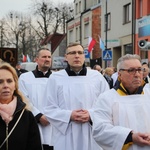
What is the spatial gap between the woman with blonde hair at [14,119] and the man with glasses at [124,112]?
77 centimetres

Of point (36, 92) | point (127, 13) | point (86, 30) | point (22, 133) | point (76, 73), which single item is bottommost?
point (22, 133)

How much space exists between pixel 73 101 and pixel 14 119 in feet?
6.69

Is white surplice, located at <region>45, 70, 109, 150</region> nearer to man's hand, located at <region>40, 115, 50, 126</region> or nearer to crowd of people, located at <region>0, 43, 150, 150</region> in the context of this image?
crowd of people, located at <region>0, 43, 150, 150</region>

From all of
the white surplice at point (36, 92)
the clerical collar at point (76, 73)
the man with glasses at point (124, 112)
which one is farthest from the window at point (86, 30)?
the man with glasses at point (124, 112)

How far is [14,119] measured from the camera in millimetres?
3824

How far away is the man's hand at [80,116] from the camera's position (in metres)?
5.54

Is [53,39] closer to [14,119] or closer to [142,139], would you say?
[142,139]

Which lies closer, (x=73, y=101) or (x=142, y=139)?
(x=142, y=139)

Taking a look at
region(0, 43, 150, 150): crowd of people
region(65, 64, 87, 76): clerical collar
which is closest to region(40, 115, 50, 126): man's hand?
region(0, 43, 150, 150): crowd of people

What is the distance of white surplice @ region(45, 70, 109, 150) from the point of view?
5.71 metres

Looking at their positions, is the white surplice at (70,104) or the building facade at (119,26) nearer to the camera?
the white surplice at (70,104)

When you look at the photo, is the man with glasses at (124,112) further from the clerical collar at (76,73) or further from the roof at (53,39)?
the roof at (53,39)

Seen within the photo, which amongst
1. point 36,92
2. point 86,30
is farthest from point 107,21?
point 36,92

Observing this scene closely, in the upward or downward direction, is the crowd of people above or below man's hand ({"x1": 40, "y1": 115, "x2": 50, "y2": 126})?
above
